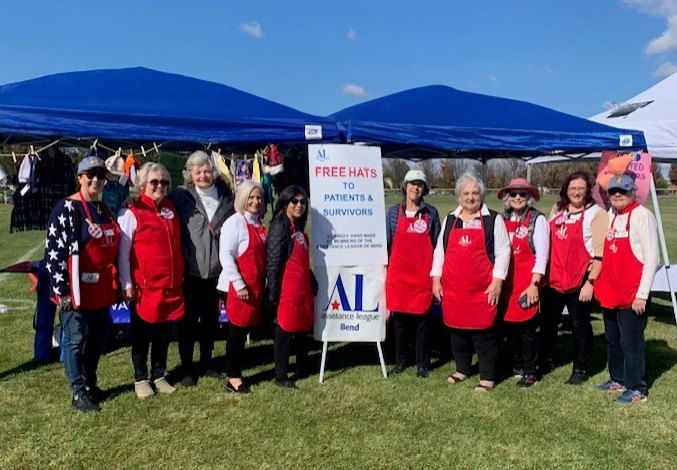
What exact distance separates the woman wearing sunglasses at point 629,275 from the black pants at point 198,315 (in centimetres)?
287

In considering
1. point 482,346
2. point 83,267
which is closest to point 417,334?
point 482,346

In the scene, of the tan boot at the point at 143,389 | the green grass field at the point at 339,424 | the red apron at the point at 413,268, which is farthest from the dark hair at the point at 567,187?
the tan boot at the point at 143,389

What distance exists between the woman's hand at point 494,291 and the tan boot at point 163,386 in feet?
8.00

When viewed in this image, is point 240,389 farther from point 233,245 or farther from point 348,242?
point 348,242

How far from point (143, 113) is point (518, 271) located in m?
3.09

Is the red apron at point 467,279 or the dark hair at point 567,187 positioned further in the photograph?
the dark hair at point 567,187

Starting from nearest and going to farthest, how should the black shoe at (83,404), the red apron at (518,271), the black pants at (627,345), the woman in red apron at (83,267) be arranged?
the woman in red apron at (83,267)
the black shoe at (83,404)
the black pants at (627,345)
the red apron at (518,271)

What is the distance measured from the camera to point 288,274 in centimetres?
420

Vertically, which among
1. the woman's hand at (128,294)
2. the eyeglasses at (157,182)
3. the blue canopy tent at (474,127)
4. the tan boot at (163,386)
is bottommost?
the tan boot at (163,386)

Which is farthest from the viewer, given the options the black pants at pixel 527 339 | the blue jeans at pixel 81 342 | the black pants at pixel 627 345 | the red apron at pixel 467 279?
the black pants at pixel 527 339

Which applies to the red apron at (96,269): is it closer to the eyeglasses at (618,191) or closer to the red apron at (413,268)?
the red apron at (413,268)

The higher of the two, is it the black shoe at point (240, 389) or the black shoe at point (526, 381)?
the black shoe at point (240, 389)

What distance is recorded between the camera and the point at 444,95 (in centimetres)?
622

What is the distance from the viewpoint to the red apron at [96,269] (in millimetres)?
3580
